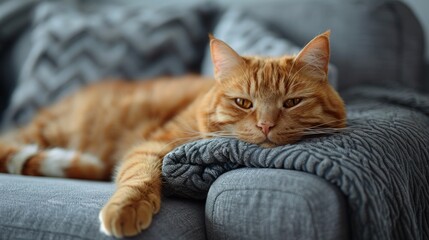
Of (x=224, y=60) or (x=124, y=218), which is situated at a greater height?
(x=224, y=60)

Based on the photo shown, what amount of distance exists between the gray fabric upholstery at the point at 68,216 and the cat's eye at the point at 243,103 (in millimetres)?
354

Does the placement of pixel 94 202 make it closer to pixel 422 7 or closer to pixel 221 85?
pixel 221 85

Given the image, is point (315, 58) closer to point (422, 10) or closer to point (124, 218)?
point (124, 218)

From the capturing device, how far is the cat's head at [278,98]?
4.79 ft

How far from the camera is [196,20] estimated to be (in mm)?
2678

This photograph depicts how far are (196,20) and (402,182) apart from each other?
1683 millimetres

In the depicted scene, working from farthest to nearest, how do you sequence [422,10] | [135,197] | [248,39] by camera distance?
[422,10] → [248,39] → [135,197]

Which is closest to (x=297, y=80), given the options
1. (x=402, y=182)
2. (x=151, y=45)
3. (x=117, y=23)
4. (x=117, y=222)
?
(x=402, y=182)

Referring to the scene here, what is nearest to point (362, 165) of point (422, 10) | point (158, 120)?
point (158, 120)

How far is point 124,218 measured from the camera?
47.2 inches

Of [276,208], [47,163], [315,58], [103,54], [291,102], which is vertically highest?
[315,58]

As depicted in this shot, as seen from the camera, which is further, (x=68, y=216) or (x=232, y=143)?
(x=232, y=143)

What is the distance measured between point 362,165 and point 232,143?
0.39 meters

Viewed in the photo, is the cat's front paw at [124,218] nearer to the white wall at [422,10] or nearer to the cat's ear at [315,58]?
the cat's ear at [315,58]
